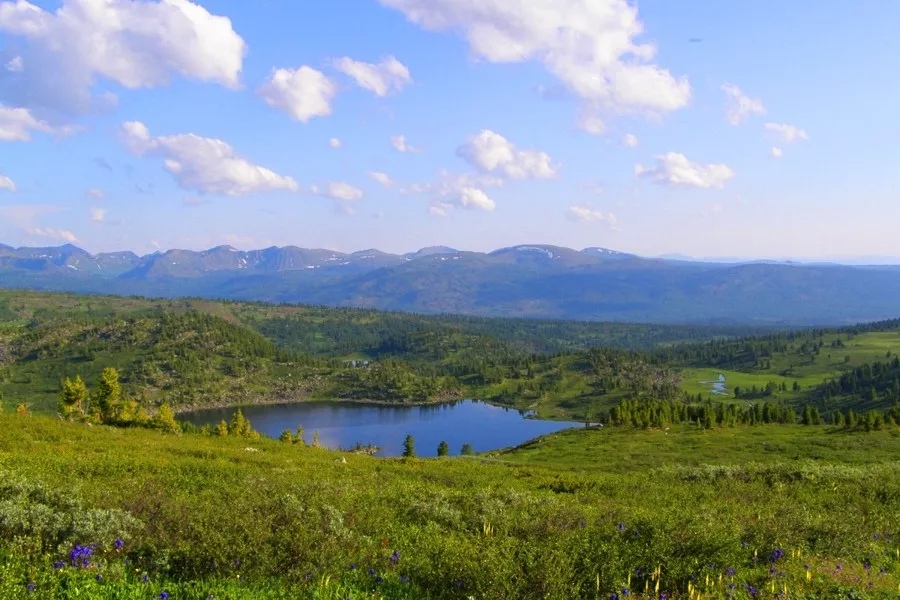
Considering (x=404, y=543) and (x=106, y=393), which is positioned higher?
(x=404, y=543)

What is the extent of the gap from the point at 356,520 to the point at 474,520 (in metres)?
3.64

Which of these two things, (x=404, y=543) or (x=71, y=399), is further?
(x=71, y=399)

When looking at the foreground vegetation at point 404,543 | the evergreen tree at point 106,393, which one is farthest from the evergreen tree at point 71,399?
the foreground vegetation at point 404,543

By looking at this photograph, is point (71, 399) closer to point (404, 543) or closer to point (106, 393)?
point (106, 393)

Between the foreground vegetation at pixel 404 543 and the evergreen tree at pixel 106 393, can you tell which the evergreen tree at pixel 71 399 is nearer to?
the evergreen tree at pixel 106 393

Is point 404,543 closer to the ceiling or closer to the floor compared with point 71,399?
closer to the ceiling

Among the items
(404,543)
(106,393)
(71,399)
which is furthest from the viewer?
(106,393)

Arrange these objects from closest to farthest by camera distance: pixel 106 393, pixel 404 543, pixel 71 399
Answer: pixel 404 543
pixel 71 399
pixel 106 393

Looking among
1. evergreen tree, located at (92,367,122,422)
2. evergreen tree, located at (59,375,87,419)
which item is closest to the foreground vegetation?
evergreen tree, located at (59,375,87,419)

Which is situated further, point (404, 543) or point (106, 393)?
point (106, 393)

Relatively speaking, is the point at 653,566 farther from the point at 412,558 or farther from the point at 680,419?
the point at 680,419

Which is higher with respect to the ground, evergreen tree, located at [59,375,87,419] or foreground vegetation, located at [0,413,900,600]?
foreground vegetation, located at [0,413,900,600]

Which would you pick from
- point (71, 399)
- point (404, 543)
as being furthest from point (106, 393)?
point (404, 543)

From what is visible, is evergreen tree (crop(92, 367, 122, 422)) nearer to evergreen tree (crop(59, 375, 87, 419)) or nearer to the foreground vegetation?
evergreen tree (crop(59, 375, 87, 419))
